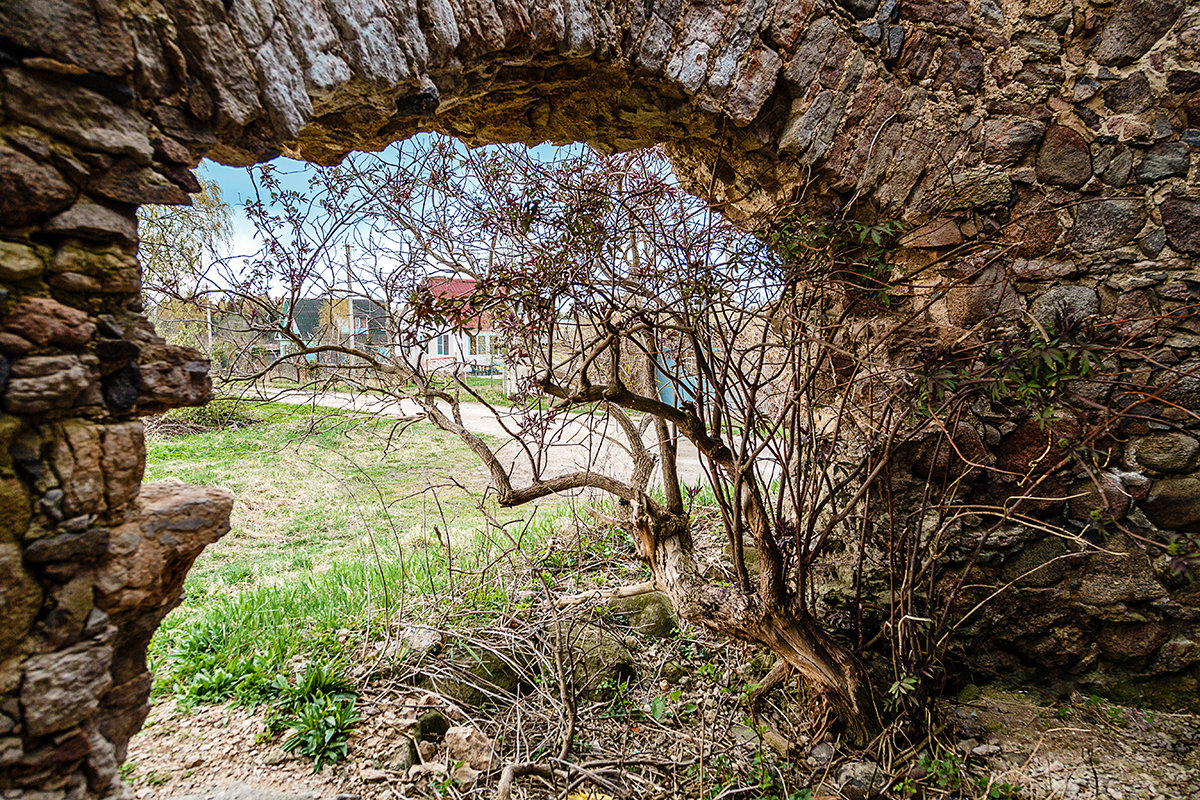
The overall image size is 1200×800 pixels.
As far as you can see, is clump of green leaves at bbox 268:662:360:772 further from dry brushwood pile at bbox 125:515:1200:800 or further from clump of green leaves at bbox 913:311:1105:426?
clump of green leaves at bbox 913:311:1105:426

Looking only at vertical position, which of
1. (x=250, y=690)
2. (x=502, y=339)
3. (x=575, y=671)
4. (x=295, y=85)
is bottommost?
(x=575, y=671)

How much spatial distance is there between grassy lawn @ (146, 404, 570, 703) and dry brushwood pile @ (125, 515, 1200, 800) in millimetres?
158

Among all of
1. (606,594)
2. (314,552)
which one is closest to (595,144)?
(606,594)

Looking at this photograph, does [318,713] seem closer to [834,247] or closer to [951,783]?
[951,783]

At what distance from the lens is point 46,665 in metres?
0.97

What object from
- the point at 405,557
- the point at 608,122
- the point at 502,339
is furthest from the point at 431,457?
the point at 608,122

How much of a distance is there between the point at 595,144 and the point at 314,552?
356 cm

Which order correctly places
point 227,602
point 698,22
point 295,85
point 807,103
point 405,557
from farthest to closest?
point 405,557 < point 227,602 < point 807,103 < point 698,22 < point 295,85

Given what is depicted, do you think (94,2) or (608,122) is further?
(608,122)

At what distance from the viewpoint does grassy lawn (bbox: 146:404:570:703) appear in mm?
2602

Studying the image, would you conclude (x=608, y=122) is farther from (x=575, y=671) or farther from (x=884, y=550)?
(x=575, y=671)

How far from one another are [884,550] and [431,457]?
471cm

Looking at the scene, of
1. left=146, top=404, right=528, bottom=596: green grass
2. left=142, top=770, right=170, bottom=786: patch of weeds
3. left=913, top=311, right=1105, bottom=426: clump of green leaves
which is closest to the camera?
left=913, top=311, right=1105, bottom=426: clump of green leaves

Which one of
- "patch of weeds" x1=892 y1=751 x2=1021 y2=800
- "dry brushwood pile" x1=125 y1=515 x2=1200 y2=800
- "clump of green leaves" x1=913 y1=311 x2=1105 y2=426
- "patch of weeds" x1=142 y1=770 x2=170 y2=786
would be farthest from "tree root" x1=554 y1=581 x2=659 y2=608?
"patch of weeds" x1=142 y1=770 x2=170 y2=786
